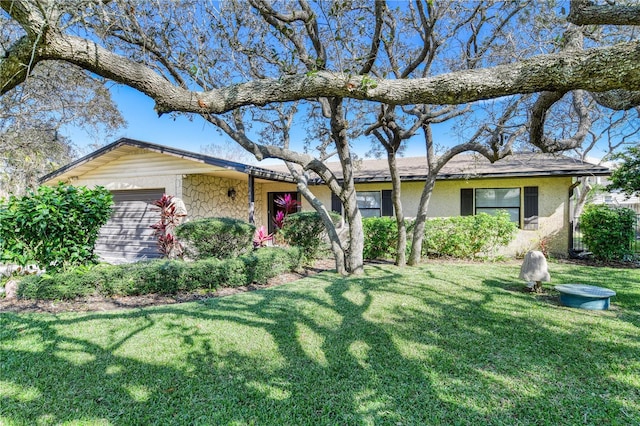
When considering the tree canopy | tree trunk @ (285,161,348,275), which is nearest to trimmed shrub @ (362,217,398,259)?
tree trunk @ (285,161,348,275)

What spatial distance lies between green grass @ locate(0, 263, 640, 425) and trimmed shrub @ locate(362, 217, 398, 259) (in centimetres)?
494

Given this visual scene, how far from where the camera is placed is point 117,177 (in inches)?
481

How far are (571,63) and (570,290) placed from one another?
4234 millimetres

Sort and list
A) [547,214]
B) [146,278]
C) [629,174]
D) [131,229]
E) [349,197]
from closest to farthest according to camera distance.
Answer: [146,278] < [349,197] < [629,174] < [547,214] < [131,229]

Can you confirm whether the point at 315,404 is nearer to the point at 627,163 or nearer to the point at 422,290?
the point at 422,290

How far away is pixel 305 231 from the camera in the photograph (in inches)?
385

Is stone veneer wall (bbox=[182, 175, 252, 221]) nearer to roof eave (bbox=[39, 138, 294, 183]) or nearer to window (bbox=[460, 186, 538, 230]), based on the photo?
roof eave (bbox=[39, 138, 294, 183])

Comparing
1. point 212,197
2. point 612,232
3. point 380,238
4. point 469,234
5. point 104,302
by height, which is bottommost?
point 104,302

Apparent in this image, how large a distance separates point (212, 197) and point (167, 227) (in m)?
2.73

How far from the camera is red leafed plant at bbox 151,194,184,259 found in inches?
366

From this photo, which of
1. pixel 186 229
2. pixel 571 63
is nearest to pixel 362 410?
pixel 571 63

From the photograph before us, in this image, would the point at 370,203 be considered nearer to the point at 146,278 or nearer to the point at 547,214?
the point at 547,214

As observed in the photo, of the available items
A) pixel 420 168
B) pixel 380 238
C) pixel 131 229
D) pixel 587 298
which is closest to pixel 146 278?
pixel 380 238

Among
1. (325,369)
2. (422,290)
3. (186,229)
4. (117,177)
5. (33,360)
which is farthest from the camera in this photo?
(117,177)
